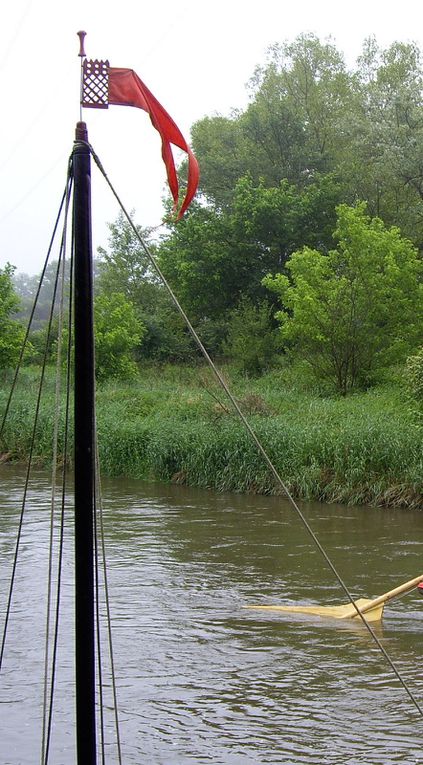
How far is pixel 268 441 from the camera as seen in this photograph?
19.7m

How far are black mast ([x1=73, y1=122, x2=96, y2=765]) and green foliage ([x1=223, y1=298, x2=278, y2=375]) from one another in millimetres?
30958

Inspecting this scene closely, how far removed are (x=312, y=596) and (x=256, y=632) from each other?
5.81ft

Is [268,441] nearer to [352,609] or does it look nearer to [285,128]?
[352,609]

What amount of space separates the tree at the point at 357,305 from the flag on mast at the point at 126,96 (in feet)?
76.6

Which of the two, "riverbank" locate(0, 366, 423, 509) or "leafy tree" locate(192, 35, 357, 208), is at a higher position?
"leafy tree" locate(192, 35, 357, 208)

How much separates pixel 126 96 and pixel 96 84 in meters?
0.16

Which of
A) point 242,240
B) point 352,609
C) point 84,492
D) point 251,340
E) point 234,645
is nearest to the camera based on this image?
point 84,492

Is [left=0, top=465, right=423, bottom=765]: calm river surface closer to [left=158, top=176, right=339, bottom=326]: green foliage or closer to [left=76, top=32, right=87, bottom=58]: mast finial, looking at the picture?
[left=76, top=32, right=87, bottom=58]: mast finial

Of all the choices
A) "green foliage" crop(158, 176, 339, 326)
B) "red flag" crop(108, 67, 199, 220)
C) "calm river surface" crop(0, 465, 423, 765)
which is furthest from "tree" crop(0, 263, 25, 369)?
"red flag" crop(108, 67, 199, 220)

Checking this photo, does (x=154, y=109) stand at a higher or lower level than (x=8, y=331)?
lower

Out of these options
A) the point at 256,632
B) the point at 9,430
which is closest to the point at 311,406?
the point at 9,430

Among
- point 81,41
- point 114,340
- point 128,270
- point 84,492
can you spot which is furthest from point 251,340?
point 84,492

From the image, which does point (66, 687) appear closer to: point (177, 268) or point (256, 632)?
point (256, 632)

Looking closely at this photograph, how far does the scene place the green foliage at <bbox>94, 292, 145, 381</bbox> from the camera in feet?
115
